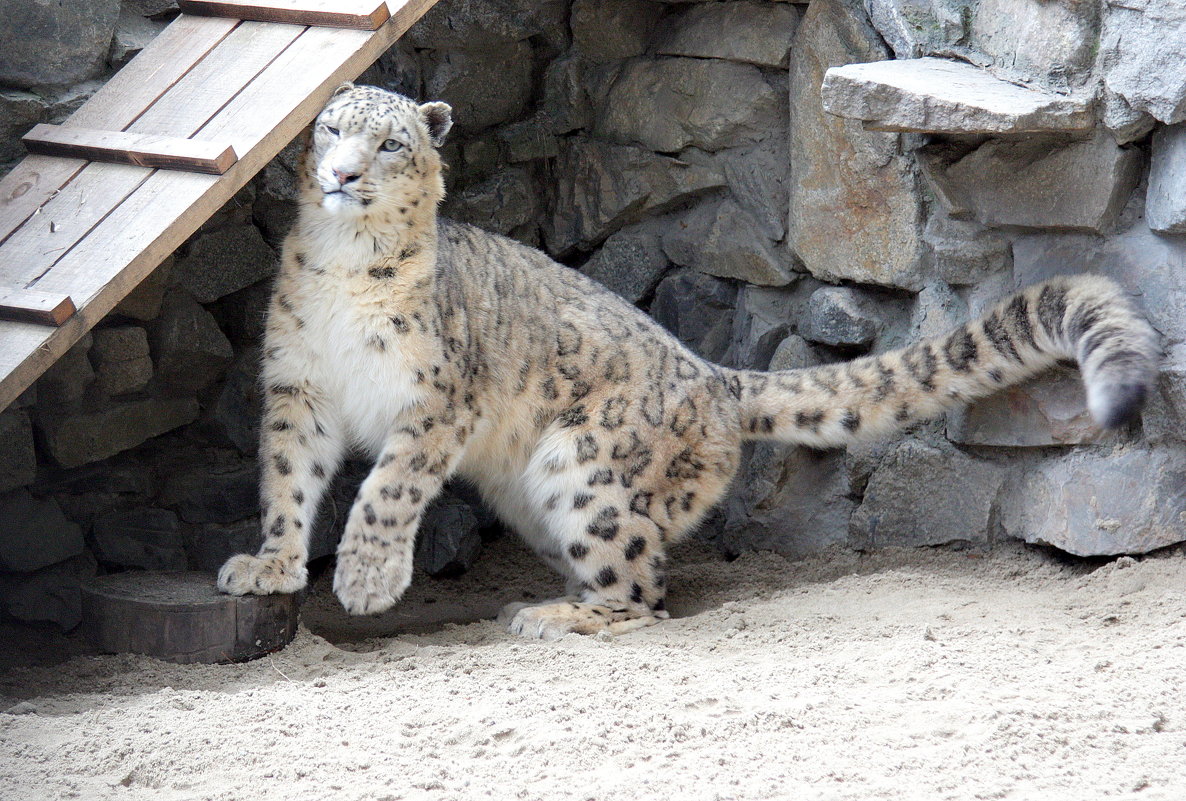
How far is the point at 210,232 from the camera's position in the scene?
4754 mm

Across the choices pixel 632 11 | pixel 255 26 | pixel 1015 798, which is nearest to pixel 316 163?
pixel 255 26

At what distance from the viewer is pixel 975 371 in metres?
4.16

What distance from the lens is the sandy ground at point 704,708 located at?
2691mm

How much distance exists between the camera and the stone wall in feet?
12.7

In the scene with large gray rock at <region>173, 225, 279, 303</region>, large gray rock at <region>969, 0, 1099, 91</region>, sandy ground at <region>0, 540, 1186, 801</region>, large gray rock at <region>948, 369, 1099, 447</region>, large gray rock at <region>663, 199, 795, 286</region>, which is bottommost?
sandy ground at <region>0, 540, 1186, 801</region>

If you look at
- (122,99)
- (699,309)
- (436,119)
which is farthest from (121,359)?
(699,309)

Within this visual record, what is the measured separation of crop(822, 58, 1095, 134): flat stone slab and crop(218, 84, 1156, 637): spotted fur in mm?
562

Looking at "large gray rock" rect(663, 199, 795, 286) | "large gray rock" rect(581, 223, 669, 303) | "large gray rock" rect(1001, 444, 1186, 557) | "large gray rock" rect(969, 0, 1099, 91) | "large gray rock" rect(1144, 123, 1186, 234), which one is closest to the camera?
"large gray rock" rect(1144, 123, 1186, 234)

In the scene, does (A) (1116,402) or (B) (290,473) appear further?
(B) (290,473)

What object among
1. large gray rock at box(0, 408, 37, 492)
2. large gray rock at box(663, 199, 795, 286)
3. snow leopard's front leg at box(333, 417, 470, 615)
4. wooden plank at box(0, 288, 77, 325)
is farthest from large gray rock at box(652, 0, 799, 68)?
large gray rock at box(0, 408, 37, 492)

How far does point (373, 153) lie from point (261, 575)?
55.5 inches

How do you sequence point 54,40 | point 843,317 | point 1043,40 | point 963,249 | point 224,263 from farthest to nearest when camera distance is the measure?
point 224,263 → point 843,317 → point 963,249 → point 54,40 → point 1043,40

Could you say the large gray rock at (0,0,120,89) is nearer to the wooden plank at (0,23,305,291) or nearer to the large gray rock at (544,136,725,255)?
the wooden plank at (0,23,305,291)

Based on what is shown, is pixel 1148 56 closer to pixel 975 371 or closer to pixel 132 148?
pixel 975 371
